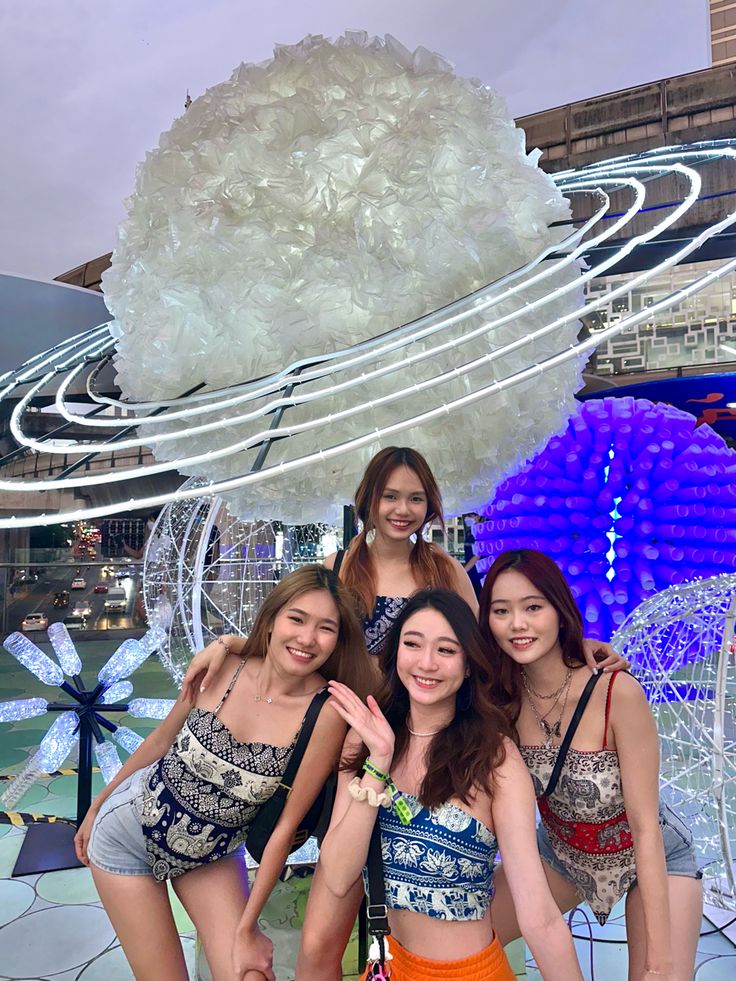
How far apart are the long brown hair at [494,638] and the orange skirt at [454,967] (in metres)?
0.43

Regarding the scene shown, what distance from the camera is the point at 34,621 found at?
954cm

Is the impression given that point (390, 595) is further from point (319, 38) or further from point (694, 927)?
point (319, 38)

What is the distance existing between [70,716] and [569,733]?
2.98 meters

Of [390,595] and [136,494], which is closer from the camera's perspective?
[390,595]

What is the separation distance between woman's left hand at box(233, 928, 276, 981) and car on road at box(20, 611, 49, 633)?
9045 mm

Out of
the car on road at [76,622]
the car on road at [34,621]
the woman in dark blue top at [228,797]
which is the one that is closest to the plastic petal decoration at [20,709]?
the woman in dark blue top at [228,797]

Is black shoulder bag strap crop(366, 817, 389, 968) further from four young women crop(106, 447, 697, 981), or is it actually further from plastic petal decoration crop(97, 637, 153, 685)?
plastic petal decoration crop(97, 637, 153, 685)

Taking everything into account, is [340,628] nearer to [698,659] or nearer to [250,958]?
[250,958]

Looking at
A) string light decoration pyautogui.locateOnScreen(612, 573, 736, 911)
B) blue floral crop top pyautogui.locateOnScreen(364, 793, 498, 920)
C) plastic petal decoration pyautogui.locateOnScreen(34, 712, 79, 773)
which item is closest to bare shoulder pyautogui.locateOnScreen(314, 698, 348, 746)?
blue floral crop top pyautogui.locateOnScreen(364, 793, 498, 920)

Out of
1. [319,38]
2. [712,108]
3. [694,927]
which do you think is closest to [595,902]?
[694,927]

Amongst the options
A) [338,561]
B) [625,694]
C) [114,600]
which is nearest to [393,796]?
[625,694]

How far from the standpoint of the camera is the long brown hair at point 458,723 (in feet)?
4.32

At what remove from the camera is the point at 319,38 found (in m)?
1.83

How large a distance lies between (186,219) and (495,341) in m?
A: 0.82
